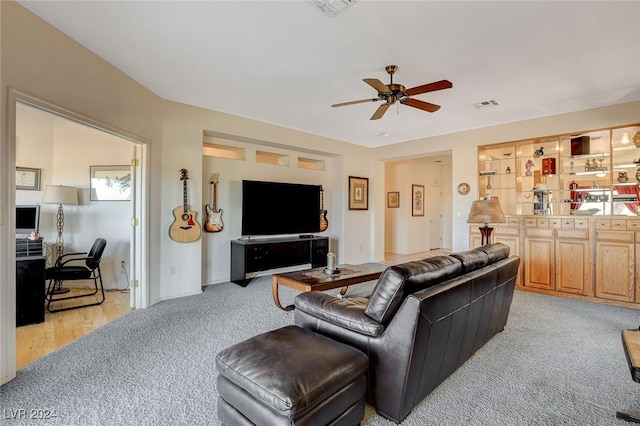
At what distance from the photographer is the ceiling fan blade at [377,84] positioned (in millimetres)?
2682

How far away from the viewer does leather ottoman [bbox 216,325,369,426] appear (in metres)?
1.29

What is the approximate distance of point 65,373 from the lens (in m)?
2.17

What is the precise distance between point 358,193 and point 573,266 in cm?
376

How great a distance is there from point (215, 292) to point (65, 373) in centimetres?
216

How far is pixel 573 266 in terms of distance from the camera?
4113 mm

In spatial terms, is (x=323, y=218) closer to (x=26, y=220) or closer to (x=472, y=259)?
(x=472, y=259)

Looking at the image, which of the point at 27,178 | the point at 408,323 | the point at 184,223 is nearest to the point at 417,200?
the point at 184,223

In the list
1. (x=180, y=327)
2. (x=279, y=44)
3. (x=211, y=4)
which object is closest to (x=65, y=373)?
(x=180, y=327)

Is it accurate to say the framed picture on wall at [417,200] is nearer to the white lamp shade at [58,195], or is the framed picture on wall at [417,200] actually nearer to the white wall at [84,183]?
the white wall at [84,183]

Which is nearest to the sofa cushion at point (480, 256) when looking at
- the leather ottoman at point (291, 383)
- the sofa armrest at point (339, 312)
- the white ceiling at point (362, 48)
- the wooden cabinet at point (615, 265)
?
the sofa armrest at point (339, 312)

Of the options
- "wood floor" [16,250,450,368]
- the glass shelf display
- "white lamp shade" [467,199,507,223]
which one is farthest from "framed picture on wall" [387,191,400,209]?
"wood floor" [16,250,450,368]

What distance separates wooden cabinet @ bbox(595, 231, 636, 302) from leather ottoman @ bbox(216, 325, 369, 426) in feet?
13.6

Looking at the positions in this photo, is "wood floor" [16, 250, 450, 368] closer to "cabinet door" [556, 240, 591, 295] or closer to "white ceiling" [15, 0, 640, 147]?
→ "white ceiling" [15, 0, 640, 147]

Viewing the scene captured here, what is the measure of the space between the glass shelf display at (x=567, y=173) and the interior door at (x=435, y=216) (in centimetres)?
392
